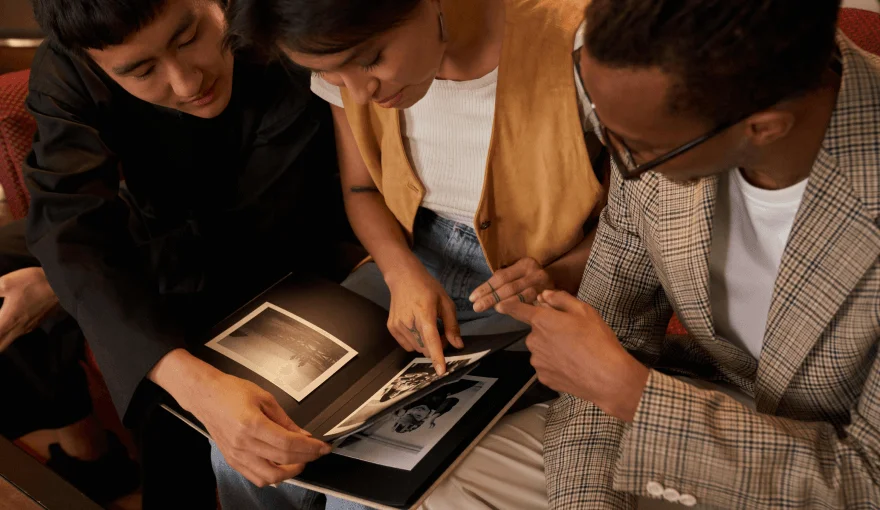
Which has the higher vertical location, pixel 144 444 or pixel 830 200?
pixel 830 200

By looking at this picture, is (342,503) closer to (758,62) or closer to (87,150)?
(87,150)

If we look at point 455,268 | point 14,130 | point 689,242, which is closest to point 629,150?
point 689,242

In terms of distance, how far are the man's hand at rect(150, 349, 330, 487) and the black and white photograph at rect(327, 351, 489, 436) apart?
0.06 meters

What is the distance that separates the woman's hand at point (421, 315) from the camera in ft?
3.85

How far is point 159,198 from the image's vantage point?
149cm

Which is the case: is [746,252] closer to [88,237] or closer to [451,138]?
[451,138]

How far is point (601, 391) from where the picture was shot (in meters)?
0.92

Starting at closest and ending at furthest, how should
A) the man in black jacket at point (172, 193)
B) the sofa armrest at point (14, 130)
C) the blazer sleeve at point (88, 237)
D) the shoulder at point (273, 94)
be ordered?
the man in black jacket at point (172, 193) < the blazer sleeve at point (88, 237) < the shoulder at point (273, 94) < the sofa armrest at point (14, 130)

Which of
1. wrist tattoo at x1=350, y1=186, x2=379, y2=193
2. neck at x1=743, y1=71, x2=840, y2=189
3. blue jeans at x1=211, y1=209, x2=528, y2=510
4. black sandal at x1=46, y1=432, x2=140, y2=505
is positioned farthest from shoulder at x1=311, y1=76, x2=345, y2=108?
black sandal at x1=46, y1=432, x2=140, y2=505

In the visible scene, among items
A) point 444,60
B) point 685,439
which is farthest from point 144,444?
point 685,439

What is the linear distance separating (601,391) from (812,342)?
0.25 meters

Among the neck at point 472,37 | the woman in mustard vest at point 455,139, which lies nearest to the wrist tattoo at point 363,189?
the woman in mustard vest at point 455,139

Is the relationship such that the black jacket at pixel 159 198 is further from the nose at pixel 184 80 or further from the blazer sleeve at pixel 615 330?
the blazer sleeve at pixel 615 330

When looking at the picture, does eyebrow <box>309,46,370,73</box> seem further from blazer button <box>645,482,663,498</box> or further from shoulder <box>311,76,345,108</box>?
blazer button <box>645,482,663,498</box>
